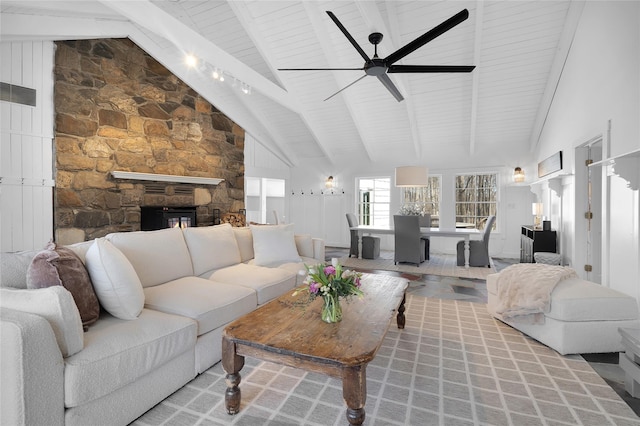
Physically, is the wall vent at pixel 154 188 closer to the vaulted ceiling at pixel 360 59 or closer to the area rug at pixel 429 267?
the vaulted ceiling at pixel 360 59

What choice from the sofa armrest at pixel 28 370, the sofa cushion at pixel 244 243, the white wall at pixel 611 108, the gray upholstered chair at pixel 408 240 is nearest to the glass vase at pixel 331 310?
the sofa armrest at pixel 28 370

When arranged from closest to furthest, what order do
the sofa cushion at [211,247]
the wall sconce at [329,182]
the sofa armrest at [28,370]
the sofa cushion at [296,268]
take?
the sofa armrest at [28,370] → the sofa cushion at [211,247] → the sofa cushion at [296,268] → the wall sconce at [329,182]

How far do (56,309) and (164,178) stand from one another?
15.1ft

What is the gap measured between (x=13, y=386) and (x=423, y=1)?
5412 millimetres

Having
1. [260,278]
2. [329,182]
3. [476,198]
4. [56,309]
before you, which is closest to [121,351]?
[56,309]

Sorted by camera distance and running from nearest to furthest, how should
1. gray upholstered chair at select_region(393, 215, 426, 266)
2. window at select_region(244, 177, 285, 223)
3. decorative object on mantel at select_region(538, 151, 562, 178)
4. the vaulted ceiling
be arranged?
the vaulted ceiling → decorative object on mantel at select_region(538, 151, 562, 178) → gray upholstered chair at select_region(393, 215, 426, 266) → window at select_region(244, 177, 285, 223)

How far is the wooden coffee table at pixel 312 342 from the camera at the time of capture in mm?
1503

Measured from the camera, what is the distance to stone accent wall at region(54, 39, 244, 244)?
14.8ft

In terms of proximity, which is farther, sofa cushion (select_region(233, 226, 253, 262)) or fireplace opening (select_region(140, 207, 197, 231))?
fireplace opening (select_region(140, 207, 197, 231))

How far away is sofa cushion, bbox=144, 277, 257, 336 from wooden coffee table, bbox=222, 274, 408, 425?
388mm

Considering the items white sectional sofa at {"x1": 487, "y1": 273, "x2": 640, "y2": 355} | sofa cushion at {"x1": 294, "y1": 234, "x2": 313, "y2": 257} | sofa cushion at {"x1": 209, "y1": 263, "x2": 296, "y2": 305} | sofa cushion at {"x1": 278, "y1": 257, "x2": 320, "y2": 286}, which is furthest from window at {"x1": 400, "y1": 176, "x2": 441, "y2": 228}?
white sectional sofa at {"x1": 487, "y1": 273, "x2": 640, "y2": 355}

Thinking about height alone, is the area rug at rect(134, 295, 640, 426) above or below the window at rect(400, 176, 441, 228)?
below

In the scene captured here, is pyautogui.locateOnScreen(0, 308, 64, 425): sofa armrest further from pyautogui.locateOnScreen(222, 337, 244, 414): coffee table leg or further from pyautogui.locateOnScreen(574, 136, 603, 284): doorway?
pyautogui.locateOnScreen(574, 136, 603, 284): doorway

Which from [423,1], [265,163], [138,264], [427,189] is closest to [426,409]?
[138,264]
